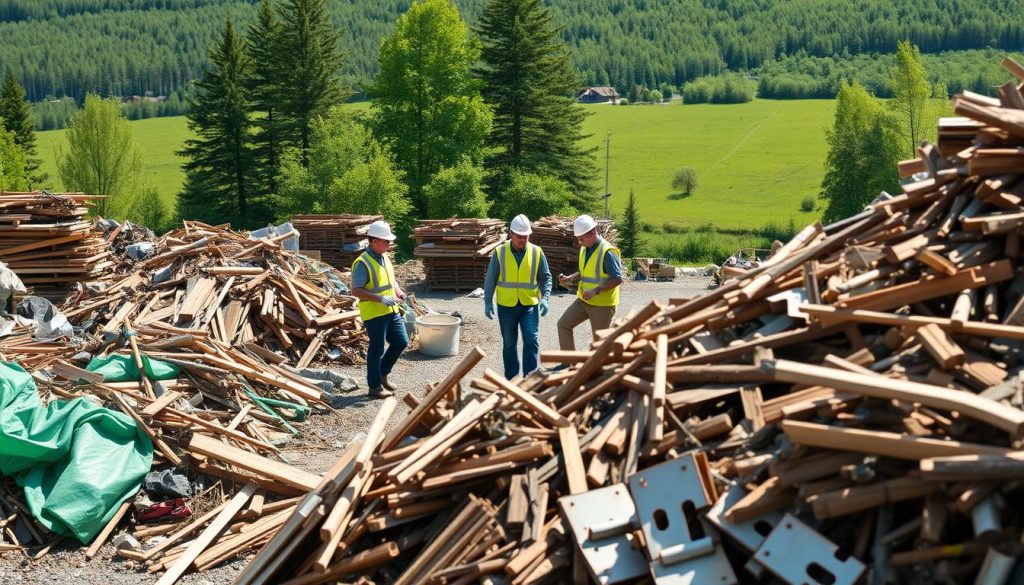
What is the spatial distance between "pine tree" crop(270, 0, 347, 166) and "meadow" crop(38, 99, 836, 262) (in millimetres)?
17981

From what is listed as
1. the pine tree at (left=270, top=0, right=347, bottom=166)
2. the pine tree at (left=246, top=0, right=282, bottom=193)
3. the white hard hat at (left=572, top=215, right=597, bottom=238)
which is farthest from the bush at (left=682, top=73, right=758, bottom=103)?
the white hard hat at (left=572, top=215, right=597, bottom=238)

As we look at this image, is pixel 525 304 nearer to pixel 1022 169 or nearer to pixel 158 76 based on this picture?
pixel 1022 169

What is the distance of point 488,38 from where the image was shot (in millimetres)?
48219

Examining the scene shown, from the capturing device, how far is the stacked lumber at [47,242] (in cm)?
1559

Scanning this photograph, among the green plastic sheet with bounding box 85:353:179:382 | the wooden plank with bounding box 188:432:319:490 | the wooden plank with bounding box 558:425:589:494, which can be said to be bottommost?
the wooden plank with bounding box 188:432:319:490

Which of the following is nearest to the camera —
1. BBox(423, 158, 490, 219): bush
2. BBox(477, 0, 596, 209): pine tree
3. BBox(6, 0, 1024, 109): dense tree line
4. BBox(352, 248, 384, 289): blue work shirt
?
BBox(352, 248, 384, 289): blue work shirt

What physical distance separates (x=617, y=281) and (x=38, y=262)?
10322 mm

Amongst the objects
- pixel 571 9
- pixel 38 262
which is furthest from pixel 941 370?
pixel 571 9

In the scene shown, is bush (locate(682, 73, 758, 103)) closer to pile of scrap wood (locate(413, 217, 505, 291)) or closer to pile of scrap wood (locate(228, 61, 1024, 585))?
pile of scrap wood (locate(413, 217, 505, 291))

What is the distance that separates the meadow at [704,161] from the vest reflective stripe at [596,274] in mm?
45889

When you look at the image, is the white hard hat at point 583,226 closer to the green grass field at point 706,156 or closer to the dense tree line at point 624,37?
the green grass field at point 706,156

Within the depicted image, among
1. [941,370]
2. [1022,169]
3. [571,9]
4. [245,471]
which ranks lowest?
[245,471]

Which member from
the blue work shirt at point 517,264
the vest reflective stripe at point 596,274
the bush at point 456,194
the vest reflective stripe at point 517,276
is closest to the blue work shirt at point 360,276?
the blue work shirt at point 517,264

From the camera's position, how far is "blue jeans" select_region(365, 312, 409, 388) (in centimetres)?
1134
